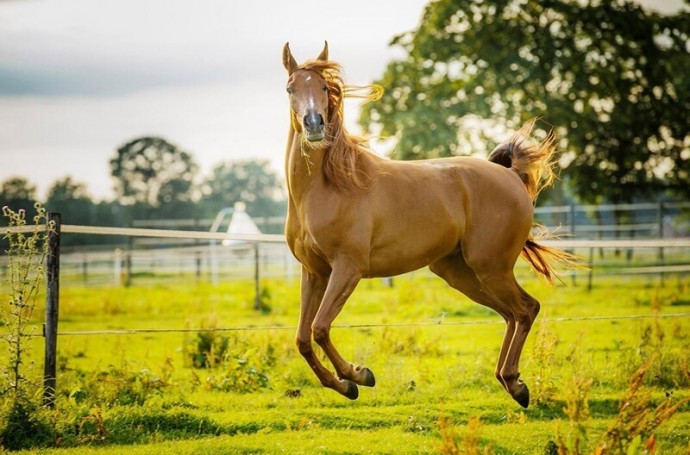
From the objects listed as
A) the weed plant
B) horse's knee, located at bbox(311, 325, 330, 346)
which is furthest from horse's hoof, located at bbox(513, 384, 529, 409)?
the weed plant

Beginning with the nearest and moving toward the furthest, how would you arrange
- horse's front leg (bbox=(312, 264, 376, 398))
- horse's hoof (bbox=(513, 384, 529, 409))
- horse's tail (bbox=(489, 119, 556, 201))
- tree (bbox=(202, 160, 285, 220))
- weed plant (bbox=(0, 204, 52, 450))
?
horse's front leg (bbox=(312, 264, 376, 398)) → weed plant (bbox=(0, 204, 52, 450)) → horse's hoof (bbox=(513, 384, 529, 409)) → horse's tail (bbox=(489, 119, 556, 201)) → tree (bbox=(202, 160, 285, 220))

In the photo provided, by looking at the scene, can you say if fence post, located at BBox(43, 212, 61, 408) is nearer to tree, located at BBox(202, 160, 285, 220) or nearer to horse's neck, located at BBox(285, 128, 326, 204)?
horse's neck, located at BBox(285, 128, 326, 204)

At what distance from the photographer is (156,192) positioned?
5025 centimetres

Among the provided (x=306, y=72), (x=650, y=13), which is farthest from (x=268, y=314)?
(x=650, y=13)

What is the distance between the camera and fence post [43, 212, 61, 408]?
6.41 meters

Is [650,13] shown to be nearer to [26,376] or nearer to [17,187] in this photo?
[26,376]


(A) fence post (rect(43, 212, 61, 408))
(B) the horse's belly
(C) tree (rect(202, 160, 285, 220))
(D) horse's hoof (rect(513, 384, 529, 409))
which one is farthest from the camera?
(C) tree (rect(202, 160, 285, 220))

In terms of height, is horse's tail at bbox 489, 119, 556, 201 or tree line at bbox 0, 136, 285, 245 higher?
horse's tail at bbox 489, 119, 556, 201

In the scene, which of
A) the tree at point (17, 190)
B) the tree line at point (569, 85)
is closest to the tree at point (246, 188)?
the tree at point (17, 190)

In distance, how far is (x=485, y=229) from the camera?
617 cm

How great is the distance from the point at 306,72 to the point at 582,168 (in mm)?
19223

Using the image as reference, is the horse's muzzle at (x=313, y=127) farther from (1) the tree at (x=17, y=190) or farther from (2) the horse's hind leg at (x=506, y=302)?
(1) the tree at (x=17, y=190)

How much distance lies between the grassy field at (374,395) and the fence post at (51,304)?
0.79 feet

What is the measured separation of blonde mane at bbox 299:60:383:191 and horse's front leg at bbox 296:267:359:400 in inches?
29.7
